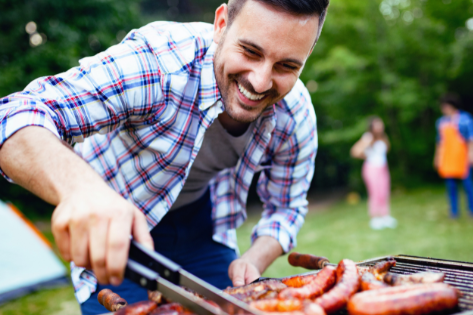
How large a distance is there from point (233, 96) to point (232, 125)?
372mm

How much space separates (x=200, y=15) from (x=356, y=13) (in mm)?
6744

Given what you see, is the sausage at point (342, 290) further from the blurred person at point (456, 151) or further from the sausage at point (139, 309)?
the blurred person at point (456, 151)

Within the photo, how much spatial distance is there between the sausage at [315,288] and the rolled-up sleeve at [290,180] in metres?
0.98

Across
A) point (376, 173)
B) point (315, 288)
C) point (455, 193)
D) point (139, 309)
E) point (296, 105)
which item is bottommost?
point (139, 309)

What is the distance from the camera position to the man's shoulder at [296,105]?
8.31ft

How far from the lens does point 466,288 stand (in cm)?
160

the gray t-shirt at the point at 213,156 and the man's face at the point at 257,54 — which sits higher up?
the man's face at the point at 257,54

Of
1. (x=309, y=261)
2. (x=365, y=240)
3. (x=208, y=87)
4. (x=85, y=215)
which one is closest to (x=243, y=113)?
(x=208, y=87)

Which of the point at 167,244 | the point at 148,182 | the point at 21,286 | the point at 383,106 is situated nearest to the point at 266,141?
the point at 148,182

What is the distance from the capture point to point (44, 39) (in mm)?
10562

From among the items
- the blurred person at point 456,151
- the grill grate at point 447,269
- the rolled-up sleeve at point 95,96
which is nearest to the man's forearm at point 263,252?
the grill grate at point 447,269

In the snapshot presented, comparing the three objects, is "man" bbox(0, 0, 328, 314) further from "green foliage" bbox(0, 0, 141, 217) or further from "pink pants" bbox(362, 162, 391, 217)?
"green foliage" bbox(0, 0, 141, 217)

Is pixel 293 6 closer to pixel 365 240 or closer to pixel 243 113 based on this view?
pixel 243 113

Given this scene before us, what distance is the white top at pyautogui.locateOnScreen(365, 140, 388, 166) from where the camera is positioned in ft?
31.0
